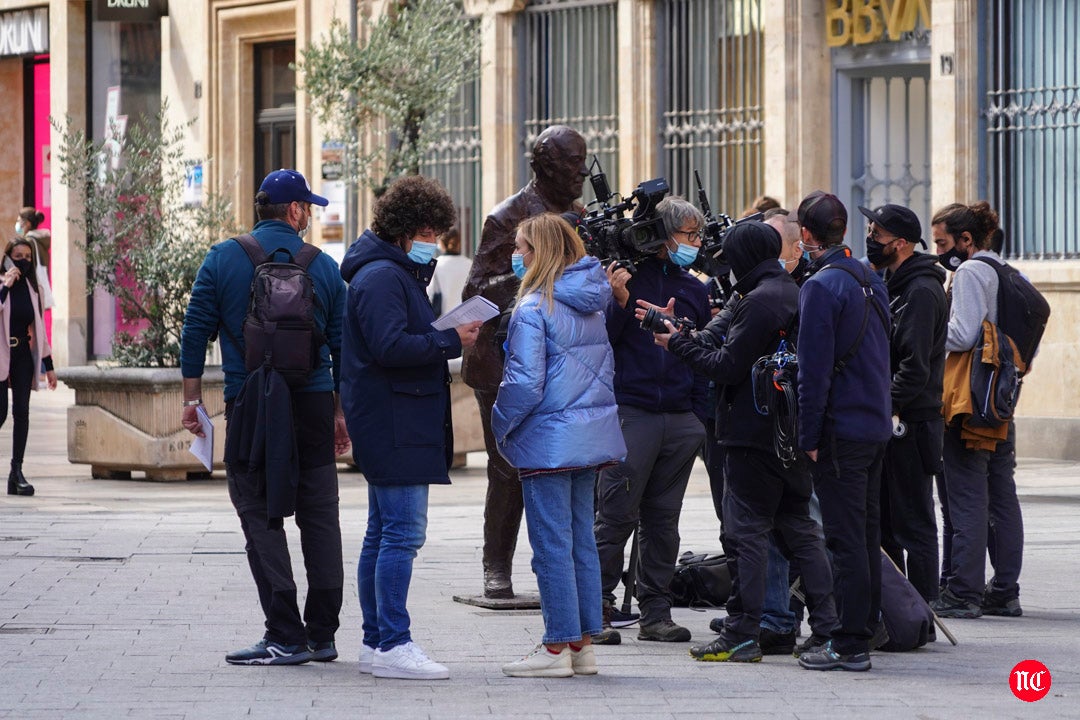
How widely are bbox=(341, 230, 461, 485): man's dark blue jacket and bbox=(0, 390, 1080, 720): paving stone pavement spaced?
77 cm

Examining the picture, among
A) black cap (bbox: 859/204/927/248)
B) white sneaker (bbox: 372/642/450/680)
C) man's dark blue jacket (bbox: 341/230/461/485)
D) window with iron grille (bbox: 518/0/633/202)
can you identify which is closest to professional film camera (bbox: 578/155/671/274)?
black cap (bbox: 859/204/927/248)

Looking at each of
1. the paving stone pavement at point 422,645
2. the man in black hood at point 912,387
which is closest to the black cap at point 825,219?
the man in black hood at point 912,387

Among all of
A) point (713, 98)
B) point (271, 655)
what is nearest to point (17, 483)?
point (271, 655)

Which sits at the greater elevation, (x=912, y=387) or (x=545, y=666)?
(x=912, y=387)

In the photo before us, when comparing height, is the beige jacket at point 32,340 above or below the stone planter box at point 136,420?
above

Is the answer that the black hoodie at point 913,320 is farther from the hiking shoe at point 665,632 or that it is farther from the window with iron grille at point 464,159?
the window with iron grille at point 464,159

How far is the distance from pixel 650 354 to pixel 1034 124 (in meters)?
9.93

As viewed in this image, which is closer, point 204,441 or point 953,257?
point 204,441

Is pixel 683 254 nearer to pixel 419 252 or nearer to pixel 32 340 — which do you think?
pixel 419 252

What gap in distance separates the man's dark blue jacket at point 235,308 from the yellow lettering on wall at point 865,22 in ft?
37.5

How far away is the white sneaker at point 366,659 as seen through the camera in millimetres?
7238

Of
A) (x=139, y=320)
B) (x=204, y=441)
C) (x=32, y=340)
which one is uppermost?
(x=139, y=320)

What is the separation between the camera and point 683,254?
7.93m

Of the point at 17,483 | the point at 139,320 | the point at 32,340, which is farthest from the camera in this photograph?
the point at 139,320
